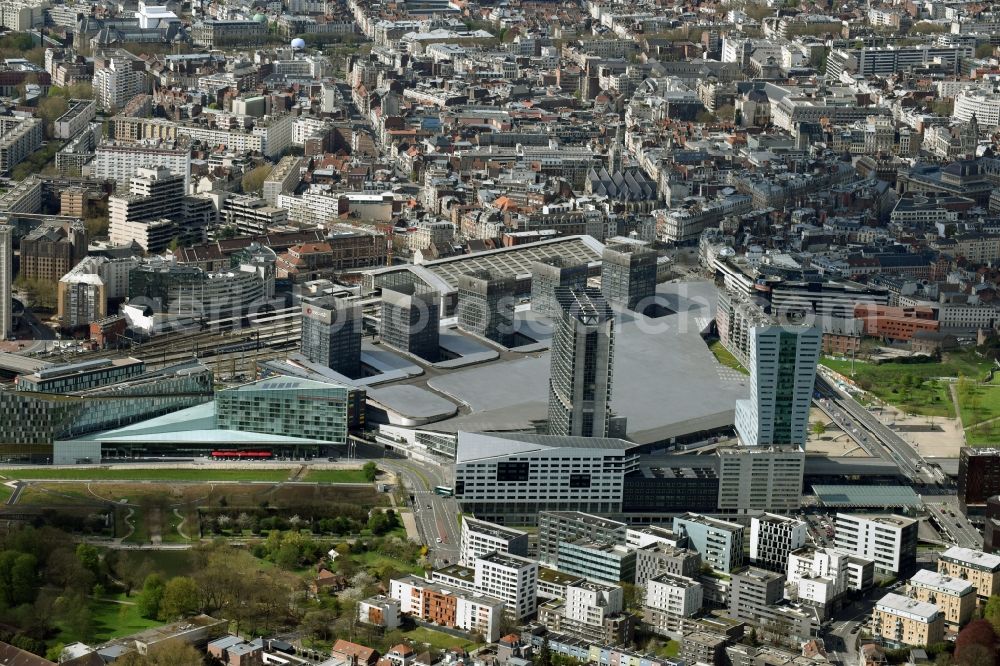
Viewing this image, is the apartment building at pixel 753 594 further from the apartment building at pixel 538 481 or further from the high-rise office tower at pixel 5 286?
the high-rise office tower at pixel 5 286

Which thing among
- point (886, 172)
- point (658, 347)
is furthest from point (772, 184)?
point (658, 347)

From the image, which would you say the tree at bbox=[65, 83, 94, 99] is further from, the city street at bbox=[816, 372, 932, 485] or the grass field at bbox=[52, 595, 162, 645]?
the grass field at bbox=[52, 595, 162, 645]

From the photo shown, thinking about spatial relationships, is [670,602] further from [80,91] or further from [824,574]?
[80,91]

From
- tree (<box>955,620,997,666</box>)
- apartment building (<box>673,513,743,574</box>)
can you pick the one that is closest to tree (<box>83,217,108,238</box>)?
apartment building (<box>673,513,743,574</box>)


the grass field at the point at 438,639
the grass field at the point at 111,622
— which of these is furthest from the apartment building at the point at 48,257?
the grass field at the point at 438,639

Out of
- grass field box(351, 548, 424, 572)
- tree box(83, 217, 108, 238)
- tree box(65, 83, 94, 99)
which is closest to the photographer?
grass field box(351, 548, 424, 572)

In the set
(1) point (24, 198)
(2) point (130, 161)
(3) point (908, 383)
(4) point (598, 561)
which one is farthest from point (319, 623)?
(2) point (130, 161)
